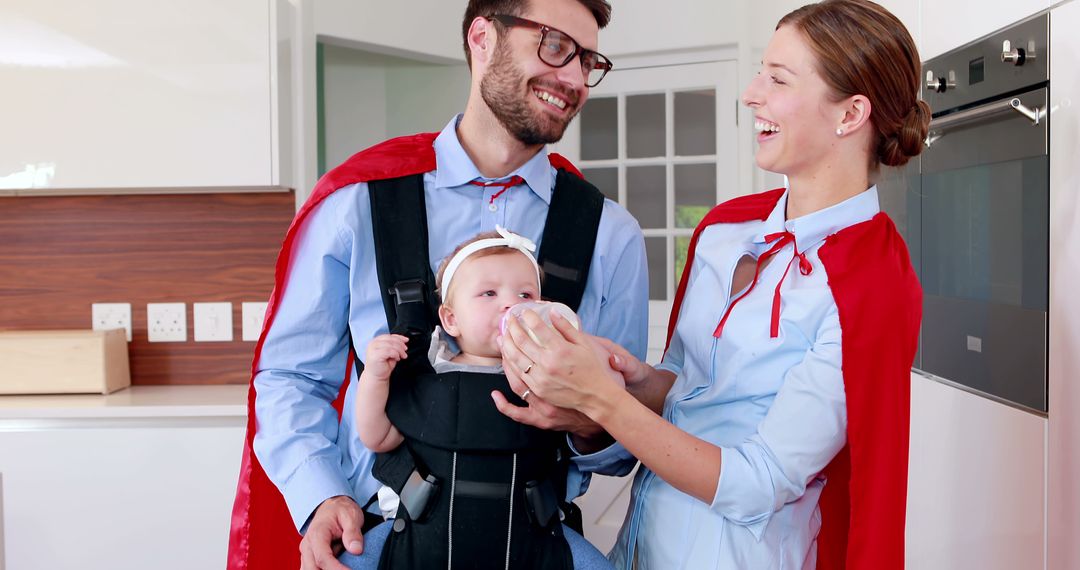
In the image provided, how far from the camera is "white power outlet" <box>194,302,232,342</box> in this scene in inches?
133

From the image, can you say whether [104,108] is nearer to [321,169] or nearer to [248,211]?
[248,211]

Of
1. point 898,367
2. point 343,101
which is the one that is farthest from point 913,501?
point 343,101

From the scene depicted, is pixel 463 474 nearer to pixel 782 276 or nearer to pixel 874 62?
pixel 782 276

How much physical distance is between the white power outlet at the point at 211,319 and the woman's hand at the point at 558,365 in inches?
94.2

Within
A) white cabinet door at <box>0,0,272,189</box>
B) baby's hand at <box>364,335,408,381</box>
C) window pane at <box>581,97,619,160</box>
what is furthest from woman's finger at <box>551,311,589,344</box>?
window pane at <box>581,97,619,160</box>

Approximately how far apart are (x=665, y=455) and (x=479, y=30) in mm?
883

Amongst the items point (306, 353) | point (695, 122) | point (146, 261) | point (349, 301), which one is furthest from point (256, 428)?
point (695, 122)

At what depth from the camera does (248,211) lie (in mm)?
3381

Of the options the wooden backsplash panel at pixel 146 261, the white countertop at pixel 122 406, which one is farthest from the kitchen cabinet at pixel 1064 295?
the wooden backsplash panel at pixel 146 261

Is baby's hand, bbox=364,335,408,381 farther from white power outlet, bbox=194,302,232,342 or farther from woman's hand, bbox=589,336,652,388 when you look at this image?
white power outlet, bbox=194,302,232,342

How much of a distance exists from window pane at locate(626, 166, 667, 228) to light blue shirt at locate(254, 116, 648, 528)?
3138 millimetres

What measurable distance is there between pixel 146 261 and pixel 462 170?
2190 millimetres

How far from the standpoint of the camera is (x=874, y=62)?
131 cm

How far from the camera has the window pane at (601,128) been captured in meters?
4.84
